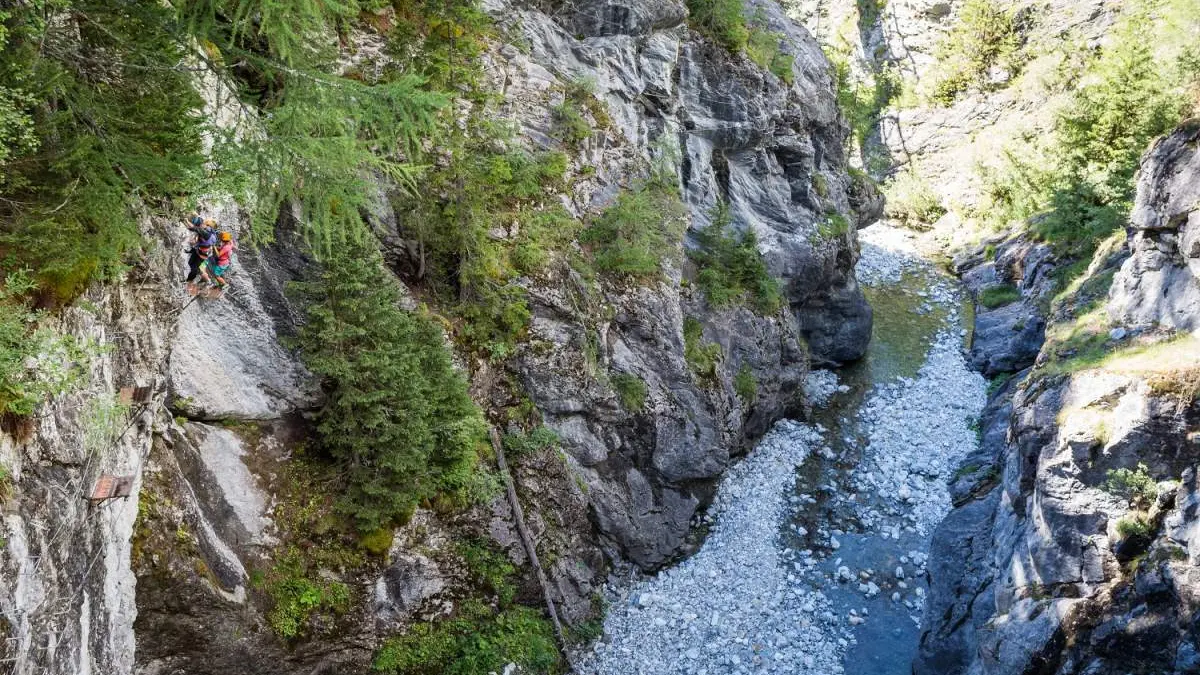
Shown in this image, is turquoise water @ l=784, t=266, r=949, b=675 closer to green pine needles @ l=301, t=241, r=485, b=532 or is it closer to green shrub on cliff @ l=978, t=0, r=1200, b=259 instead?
green shrub on cliff @ l=978, t=0, r=1200, b=259

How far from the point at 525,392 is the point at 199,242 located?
699cm

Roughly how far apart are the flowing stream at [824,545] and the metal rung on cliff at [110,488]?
925cm

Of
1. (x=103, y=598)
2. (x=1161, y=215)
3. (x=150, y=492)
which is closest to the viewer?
(x=103, y=598)

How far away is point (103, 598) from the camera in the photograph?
6828mm

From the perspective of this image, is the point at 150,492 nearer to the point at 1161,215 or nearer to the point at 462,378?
the point at 462,378

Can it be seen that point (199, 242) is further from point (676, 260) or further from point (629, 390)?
point (676, 260)

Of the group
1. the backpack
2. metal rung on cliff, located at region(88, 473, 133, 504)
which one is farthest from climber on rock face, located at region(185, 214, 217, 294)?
metal rung on cliff, located at region(88, 473, 133, 504)

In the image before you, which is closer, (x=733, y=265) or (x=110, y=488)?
(x=110, y=488)

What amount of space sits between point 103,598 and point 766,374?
57.0 ft

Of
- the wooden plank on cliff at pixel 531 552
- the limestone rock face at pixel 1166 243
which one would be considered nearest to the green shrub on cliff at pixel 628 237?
the wooden plank on cliff at pixel 531 552

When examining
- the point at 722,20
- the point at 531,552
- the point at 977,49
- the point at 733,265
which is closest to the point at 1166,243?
the point at 733,265

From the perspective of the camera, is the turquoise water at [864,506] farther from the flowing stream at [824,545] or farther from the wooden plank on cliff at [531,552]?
the wooden plank on cliff at [531,552]

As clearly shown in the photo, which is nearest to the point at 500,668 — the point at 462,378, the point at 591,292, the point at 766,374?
the point at 462,378

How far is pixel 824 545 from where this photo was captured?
16.6 meters
